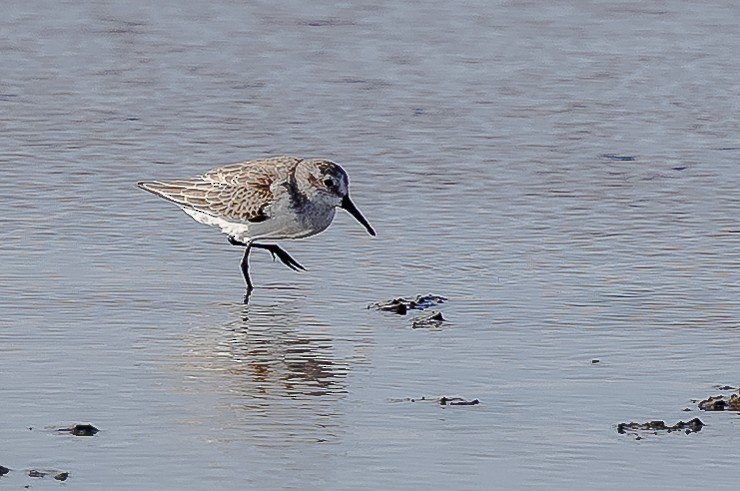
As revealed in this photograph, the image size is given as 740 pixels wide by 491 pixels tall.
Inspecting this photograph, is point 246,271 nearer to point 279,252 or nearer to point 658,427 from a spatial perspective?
point 279,252

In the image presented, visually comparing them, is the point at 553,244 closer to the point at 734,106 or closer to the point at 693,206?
the point at 693,206

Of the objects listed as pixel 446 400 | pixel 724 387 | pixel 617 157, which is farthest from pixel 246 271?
pixel 617 157

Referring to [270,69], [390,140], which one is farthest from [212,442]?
[270,69]

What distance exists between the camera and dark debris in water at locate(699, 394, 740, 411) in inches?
253

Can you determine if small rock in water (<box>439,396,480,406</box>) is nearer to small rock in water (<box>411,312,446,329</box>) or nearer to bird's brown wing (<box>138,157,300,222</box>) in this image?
small rock in water (<box>411,312,446,329</box>)

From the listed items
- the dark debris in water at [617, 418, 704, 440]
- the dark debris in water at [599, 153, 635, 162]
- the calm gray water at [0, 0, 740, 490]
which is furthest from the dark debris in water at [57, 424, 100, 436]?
the dark debris in water at [599, 153, 635, 162]

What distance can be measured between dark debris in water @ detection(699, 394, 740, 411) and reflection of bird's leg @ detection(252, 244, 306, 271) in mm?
2814

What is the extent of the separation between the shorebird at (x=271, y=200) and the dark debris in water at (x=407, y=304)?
854mm

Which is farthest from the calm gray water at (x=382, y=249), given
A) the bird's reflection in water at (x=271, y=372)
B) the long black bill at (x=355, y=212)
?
the long black bill at (x=355, y=212)

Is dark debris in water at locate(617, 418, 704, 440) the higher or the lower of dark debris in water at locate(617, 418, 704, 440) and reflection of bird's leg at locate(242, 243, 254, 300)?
the higher

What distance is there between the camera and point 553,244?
9.17 meters

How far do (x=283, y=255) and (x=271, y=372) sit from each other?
2020 millimetres

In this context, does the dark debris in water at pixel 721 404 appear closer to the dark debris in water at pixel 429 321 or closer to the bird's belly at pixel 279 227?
the dark debris in water at pixel 429 321

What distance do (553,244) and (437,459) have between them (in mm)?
3481
